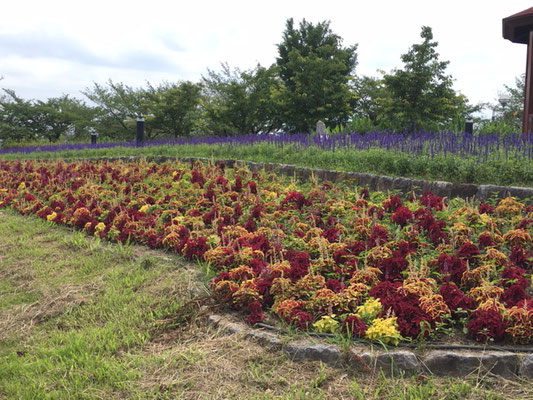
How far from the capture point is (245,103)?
70.5ft

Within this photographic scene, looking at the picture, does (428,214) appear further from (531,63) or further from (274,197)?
(531,63)

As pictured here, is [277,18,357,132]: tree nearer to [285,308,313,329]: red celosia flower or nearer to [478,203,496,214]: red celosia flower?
[478,203,496,214]: red celosia flower

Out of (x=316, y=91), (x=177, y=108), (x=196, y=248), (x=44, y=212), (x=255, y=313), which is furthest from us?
(x=177, y=108)

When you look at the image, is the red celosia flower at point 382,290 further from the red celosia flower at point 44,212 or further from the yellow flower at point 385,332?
the red celosia flower at point 44,212

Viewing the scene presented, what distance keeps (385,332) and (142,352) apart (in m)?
1.55

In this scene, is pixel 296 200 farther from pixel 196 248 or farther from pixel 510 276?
pixel 510 276

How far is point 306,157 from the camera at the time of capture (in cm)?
823

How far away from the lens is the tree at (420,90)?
51.5 feet

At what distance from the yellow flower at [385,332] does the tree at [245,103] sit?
60.3ft

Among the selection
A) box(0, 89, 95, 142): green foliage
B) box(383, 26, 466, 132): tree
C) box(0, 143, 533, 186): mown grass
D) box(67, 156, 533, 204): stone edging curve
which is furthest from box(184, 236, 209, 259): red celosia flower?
box(0, 89, 95, 142): green foliage

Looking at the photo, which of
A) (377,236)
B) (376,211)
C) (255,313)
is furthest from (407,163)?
(255,313)

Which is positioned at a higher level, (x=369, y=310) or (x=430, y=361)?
(x=369, y=310)

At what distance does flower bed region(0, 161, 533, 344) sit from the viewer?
3053 millimetres

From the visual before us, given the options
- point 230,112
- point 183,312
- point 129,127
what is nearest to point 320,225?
point 183,312
